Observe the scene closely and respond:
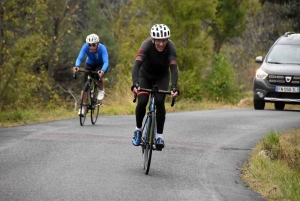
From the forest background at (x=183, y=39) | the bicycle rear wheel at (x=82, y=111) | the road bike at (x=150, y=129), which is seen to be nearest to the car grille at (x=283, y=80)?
the forest background at (x=183, y=39)

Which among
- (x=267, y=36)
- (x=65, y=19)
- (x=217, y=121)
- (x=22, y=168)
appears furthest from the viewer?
(x=65, y=19)

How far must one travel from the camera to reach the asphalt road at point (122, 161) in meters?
8.35

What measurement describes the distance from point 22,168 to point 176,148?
329 cm

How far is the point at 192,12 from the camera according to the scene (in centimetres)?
2727

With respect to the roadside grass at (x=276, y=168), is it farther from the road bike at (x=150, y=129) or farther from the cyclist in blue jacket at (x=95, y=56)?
the cyclist in blue jacket at (x=95, y=56)

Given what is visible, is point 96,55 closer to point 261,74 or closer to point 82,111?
point 82,111

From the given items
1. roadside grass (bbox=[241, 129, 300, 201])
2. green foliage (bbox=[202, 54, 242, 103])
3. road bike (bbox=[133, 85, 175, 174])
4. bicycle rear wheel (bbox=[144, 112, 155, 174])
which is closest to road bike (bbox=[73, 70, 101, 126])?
roadside grass (bbox=[241, 129, 300, 201])

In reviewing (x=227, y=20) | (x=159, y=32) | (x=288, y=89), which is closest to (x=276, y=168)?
(x=159, y=32)

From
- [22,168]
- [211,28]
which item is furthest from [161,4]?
[22,168]

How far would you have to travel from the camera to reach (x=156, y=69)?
10695 mm

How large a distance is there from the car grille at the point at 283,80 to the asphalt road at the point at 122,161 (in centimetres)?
309

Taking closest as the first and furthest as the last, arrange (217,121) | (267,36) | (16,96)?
(217,121) < (16,96) < (267,36)

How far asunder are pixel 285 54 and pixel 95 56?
23.5 ft

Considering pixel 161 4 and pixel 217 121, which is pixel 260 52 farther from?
pixel 217 121
